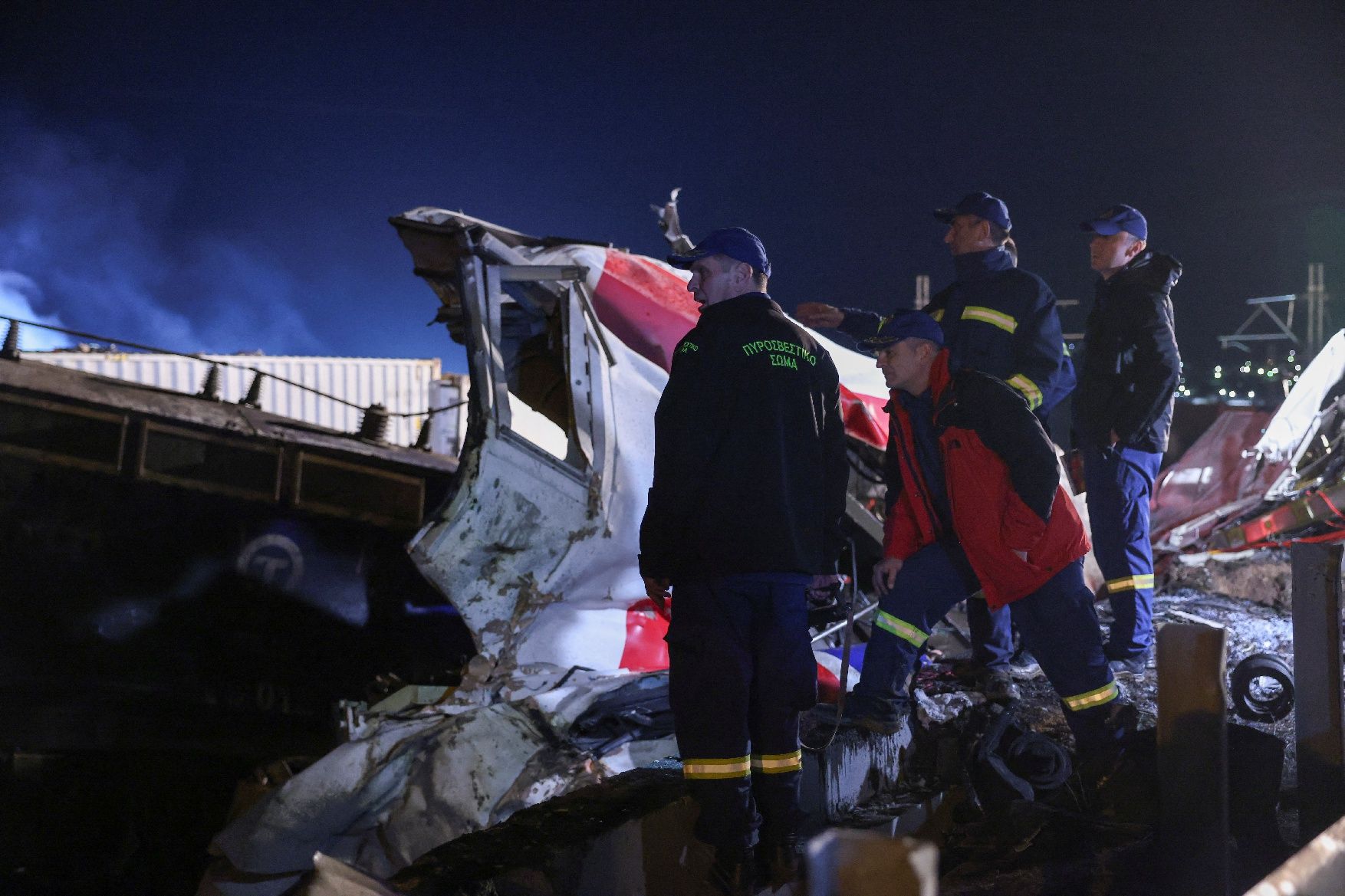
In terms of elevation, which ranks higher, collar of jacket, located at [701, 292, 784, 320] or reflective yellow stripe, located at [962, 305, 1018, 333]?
reflective yellow stripe, located at [962, 305, 1018, 333]

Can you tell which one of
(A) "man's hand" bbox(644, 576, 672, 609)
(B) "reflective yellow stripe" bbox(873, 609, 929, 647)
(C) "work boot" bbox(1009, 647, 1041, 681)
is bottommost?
(C) "work boot" bbox(1009, 647, 1041, 681)

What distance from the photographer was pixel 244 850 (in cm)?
333

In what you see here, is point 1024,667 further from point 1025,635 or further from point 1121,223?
point 1121,223

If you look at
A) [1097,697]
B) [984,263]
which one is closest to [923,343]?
[984,263]

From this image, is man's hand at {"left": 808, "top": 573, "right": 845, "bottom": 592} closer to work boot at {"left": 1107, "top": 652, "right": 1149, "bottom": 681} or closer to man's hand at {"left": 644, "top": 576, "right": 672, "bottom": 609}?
man's hand at {"left": 644, "top": 576, "right": 672, "bottom": 609}

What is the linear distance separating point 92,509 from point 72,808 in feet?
6.81

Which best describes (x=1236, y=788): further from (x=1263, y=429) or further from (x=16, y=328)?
(x=16, y=328)

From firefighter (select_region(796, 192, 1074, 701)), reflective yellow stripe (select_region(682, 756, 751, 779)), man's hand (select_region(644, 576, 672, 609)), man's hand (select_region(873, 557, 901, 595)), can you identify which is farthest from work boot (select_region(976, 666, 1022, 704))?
man's hand (select_region(644, 576, 672, 609))

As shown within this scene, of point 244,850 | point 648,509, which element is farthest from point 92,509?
point 648,509

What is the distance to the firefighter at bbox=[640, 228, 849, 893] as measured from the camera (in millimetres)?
2373

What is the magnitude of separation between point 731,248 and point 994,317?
57.7 inches

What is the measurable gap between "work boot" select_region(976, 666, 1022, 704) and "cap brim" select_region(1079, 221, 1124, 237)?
188 centimetres

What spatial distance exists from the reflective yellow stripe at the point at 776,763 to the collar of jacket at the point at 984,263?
2.09 meters

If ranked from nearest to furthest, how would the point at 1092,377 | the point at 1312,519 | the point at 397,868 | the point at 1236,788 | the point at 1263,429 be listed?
the point at 1236,788 < the point at 397,868 < the point at 1092,377 < the point at 1312,519 < the point at 1263,429
